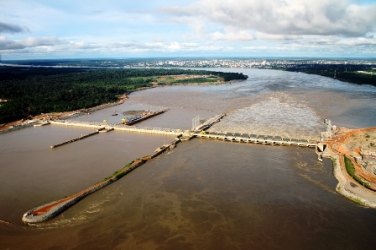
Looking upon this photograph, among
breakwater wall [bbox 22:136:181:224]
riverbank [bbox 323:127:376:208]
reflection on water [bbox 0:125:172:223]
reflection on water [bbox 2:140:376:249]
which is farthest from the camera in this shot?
reflection on water [bbox 0:125:172:223]

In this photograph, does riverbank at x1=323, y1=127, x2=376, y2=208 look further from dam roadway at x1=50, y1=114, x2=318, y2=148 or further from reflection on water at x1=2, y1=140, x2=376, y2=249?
dam roadway at x1=50, y1=114, x2=318, y2=148

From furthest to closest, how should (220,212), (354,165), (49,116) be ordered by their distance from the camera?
(49,116)
(354,165)
(220,212)

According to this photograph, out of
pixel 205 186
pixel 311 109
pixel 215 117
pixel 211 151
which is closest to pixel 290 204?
pixel 205 186

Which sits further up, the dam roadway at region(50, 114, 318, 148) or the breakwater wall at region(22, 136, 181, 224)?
the dam roadway at region(50, 114, 318, 148)

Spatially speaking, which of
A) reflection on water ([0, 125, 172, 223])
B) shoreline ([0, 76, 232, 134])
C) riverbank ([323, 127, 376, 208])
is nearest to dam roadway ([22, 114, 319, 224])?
reflection on water ([0, 125, 172, 223])

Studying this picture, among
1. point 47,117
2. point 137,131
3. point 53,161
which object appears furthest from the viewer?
point 47,117

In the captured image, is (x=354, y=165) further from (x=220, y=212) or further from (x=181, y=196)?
(x=181, y=196)

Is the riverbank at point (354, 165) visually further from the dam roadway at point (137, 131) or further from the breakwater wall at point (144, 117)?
the breakwater wall at point (144, 117)

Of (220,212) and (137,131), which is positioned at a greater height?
(137,131)

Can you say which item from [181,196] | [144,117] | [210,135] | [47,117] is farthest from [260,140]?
[47,117]
